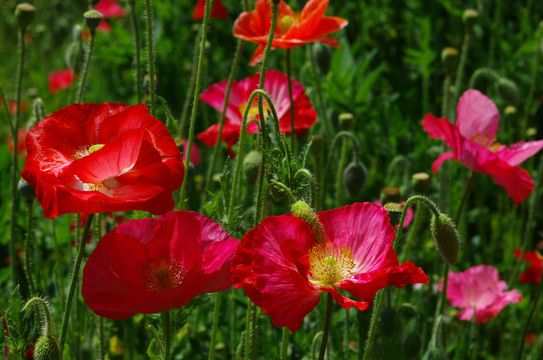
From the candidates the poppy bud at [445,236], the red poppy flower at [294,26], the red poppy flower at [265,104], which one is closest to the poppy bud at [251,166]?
the red poppy flower at [265,104]

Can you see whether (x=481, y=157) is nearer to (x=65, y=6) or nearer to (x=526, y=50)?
(x=526, y=50)

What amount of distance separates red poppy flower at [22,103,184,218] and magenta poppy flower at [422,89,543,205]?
28.9 inches

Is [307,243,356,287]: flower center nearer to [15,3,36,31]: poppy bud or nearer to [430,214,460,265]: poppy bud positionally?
[430,214,460,265]: poppy bud

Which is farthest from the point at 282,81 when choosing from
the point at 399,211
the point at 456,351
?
the point at 456,351

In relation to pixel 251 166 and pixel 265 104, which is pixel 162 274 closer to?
pixel 251 166

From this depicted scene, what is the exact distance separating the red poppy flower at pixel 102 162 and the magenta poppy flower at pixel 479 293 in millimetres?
1281

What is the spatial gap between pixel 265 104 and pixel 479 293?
0.85 meters

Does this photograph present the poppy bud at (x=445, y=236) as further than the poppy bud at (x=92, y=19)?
No

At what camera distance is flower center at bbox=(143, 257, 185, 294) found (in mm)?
1133

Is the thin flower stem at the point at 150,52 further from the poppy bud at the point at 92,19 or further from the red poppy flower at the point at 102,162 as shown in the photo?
the poppy bud at the point at 92,19

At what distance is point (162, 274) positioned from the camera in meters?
1.14

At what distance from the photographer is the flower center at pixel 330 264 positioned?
3.70 ft

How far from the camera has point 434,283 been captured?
92.1 inches

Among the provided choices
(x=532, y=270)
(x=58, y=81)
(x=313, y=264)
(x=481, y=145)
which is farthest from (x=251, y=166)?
(x=58, y=81)
